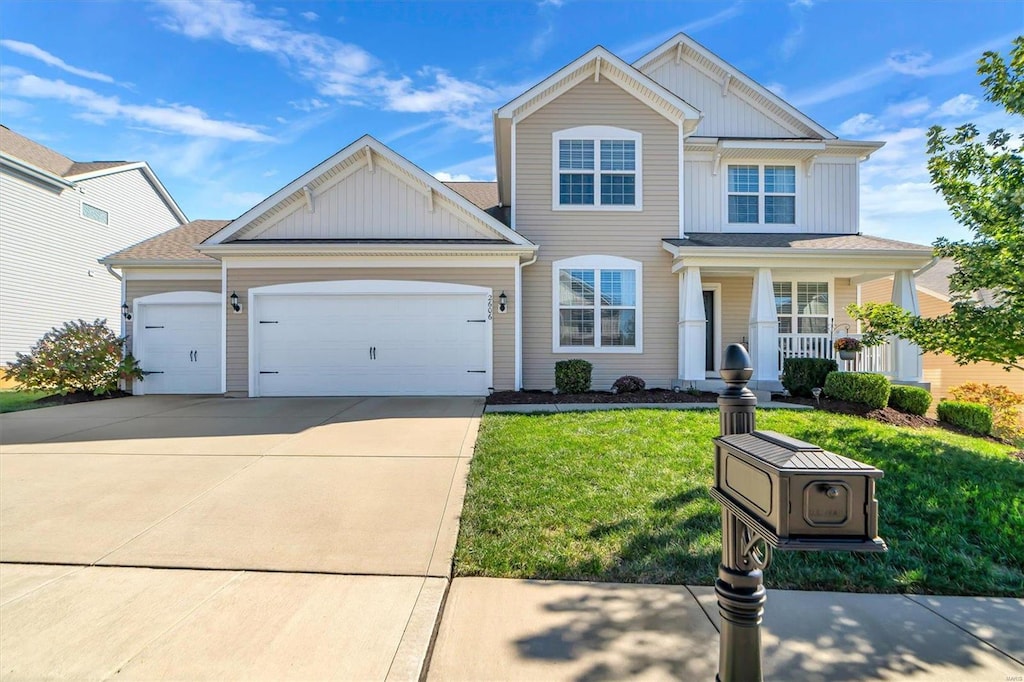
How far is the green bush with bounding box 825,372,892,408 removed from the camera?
28.3ft

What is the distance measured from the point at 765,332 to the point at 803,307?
2.29m

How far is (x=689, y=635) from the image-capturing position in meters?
2.58

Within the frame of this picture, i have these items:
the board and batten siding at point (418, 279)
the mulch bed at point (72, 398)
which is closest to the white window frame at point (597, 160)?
the board and batten siding at point (418, 279)

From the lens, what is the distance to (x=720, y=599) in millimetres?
1678

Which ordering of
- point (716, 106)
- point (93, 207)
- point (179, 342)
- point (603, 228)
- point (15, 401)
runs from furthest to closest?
point (93, 207), point (716, 106), point (179, 342), point (603, 228), point (15, 401)

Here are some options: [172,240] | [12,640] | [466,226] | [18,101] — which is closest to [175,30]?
[172,240]

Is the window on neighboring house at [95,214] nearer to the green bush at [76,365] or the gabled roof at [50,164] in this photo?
the gabled roof at [50,164]

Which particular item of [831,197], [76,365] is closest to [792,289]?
[831,197]

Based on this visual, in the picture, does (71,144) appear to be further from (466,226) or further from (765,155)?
(765,155)

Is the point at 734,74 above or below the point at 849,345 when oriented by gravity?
above

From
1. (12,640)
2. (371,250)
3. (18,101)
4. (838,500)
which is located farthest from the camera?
(18,101)

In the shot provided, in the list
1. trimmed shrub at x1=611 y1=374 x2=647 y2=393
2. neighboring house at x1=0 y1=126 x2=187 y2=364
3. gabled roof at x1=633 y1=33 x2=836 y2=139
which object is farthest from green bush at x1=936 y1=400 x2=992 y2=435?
neighboring house at x1=0 y1=126 x2=187 y2=364

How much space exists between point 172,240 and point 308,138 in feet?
14.7

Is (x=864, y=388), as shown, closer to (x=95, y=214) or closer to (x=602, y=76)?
(x=602, y=76)
